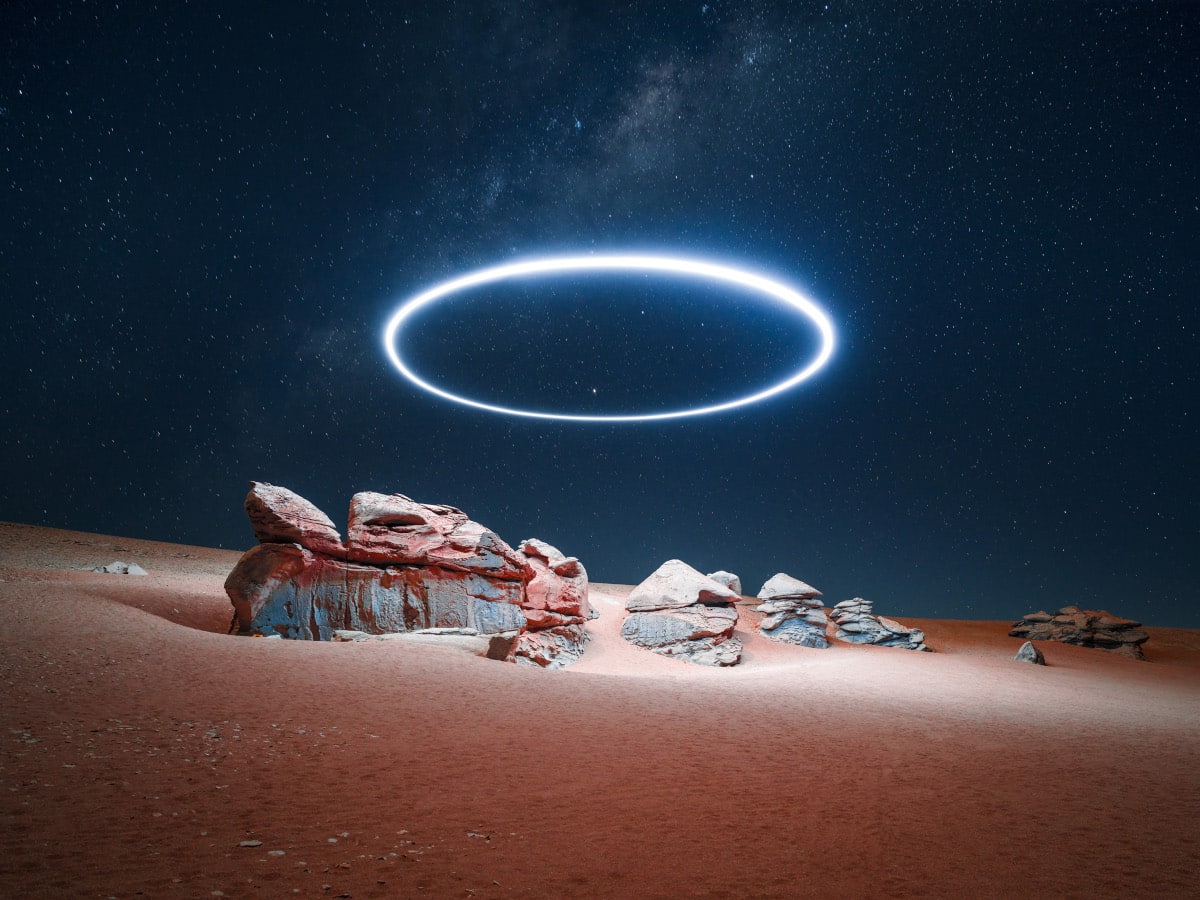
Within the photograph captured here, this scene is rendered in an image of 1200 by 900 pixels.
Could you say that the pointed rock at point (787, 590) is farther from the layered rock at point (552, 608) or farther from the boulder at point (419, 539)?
the boulder at point (419, 539)

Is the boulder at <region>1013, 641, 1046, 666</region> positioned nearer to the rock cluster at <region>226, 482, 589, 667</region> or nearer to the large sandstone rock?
the rock cluster at <region>226, 482, 589, 667</region>

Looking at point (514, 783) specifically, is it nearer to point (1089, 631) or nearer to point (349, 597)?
point (349, 597)

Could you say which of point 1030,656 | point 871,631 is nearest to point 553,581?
point 871,631

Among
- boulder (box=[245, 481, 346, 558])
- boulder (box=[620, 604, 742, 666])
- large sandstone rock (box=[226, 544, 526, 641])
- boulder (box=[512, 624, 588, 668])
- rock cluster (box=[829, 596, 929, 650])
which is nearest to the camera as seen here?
large sandstone rock (box=[226, 544, 526, 641])

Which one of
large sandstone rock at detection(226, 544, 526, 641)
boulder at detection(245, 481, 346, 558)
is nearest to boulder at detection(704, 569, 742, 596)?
large sandstone rock at detection(226, 544, 526, 641)

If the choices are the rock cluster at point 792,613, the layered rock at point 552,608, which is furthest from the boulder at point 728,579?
the layered rock at point 552,608

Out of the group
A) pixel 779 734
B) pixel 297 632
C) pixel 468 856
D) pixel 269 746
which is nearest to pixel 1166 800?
pixel 779 734
